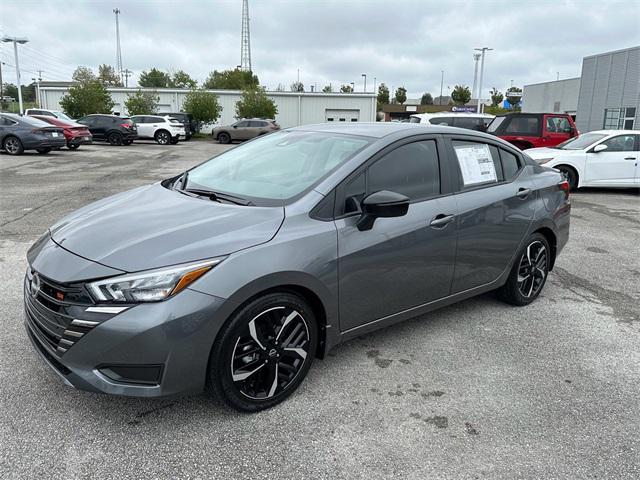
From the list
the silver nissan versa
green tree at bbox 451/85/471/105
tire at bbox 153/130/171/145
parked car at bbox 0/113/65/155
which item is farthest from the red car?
green tree at bbox 451/85/471/105

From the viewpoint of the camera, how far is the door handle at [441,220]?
11.6 ft

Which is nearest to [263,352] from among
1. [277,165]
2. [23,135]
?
[277,165]

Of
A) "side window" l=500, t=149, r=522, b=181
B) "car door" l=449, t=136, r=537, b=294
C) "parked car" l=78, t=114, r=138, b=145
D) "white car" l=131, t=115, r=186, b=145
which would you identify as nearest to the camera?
"car door" l=449, t=136, r=537, b=294

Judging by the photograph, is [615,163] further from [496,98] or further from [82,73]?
[496,98]

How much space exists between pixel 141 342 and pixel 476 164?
9.29ft

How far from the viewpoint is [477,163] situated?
160 inches

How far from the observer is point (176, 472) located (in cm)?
238

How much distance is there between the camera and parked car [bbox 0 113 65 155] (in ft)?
57.6

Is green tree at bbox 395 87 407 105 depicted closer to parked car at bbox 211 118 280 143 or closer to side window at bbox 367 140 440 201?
parked car at bbox 211 118 280 143

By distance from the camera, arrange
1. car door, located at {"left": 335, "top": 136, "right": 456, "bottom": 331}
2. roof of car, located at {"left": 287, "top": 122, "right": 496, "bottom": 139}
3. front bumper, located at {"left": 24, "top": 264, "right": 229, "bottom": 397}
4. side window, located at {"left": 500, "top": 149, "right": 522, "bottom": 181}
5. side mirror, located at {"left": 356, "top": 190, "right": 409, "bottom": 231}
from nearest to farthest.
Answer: front bumper, located at {"left": 24, "top": 264, "right": 229, "bottom": 397} → side mirror, located at {"left": 356, "top": 190, "right": 409, "bottom": 231} → car door, located at {"left": 335, "top": 136, "right": 456, "bottom": 331} → roof of car, located at {"left": 287, "top": 122, "right": 496, "bottom": 139} → side window, located at {"left": 500, "top": 149, "right": 522, "bottom": 181}

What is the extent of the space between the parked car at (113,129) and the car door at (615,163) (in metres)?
21.3

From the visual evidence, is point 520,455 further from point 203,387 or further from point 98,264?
point 98,264

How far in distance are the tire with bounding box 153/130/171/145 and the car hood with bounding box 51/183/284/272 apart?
27.4 meters

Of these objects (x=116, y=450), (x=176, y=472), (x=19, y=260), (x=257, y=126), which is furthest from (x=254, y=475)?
(x=257, y=126)
